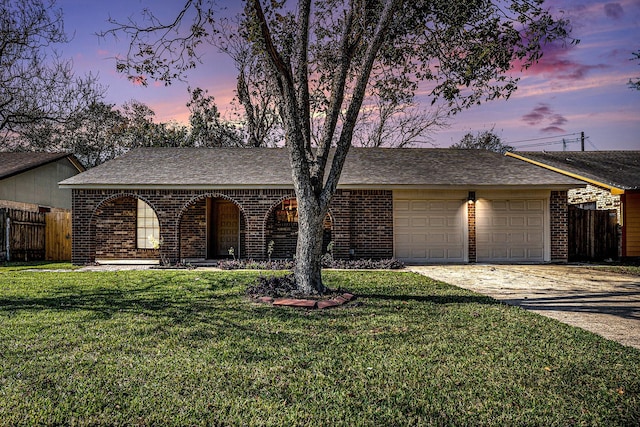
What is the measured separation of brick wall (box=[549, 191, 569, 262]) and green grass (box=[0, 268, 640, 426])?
31.4 ft

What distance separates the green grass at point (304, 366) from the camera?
3.30m

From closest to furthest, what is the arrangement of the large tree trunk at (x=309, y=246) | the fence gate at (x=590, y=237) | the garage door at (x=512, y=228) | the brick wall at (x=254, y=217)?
1. the large tree trunk at (x=309, y=246)
2. the brick wall at (x=254, y=217)
3. the garage door at (x=512, y=228)
4. the fence gate at (x=590, y=237)

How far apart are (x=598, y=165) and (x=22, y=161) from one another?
76.2ft

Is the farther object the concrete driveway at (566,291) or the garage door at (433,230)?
the garage door at (433,230)

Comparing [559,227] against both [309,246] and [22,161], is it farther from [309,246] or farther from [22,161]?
[22,161]

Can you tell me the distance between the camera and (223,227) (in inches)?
667

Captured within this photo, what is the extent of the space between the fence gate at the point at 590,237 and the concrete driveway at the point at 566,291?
260 cm

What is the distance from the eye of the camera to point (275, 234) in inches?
618

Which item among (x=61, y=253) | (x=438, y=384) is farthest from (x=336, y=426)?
(x=61, y=253)

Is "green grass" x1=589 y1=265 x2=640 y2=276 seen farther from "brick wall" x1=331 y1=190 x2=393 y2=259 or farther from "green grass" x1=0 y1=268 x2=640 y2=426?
"green grass" x1=0 y1=268 x2=640 y2=426

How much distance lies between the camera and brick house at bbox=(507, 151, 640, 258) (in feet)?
52.9

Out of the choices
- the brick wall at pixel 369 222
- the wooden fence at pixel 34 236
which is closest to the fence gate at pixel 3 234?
the wooden fence at pixel 34 236

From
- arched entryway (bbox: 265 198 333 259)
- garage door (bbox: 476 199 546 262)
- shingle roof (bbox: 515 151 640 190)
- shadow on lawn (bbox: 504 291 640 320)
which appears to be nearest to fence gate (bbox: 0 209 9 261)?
arched entryway (bbox: 265 198 333 259)

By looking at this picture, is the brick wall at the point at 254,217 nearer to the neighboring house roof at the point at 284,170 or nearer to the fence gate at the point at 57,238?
the neighboring house roof at the point at 284,170
